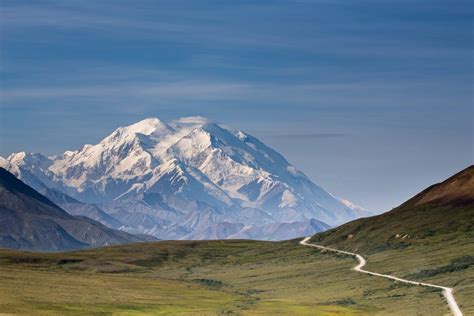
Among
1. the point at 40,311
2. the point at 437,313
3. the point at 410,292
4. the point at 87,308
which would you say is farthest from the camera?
the point at 410,292

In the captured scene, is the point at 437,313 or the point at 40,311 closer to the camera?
the point at 437,313

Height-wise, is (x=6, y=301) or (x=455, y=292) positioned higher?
(x=6, y=301)

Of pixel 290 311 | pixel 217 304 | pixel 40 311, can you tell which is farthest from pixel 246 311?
pixel 40 311

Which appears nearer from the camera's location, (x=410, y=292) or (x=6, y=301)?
(x=6, y=301)

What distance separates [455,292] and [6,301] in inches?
3545

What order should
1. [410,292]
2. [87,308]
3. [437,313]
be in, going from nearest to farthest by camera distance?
1. [437,313]
2. [87,308]
3. [410,292]

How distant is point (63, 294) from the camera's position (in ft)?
649

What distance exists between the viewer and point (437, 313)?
14988 centimetres

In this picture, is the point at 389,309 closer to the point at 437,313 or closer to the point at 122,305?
the point at 437,313

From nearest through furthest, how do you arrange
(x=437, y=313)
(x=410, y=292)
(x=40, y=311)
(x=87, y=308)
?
(x=437, y=313) < (x=40, y=311) < (x=87, y=308) < (x=410, y=292)

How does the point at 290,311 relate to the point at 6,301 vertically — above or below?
below

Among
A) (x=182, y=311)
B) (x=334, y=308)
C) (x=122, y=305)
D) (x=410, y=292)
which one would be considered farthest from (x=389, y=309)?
(x=122, y=305)

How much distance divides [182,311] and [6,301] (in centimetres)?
3420

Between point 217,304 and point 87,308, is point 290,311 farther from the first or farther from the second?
point 87,308
